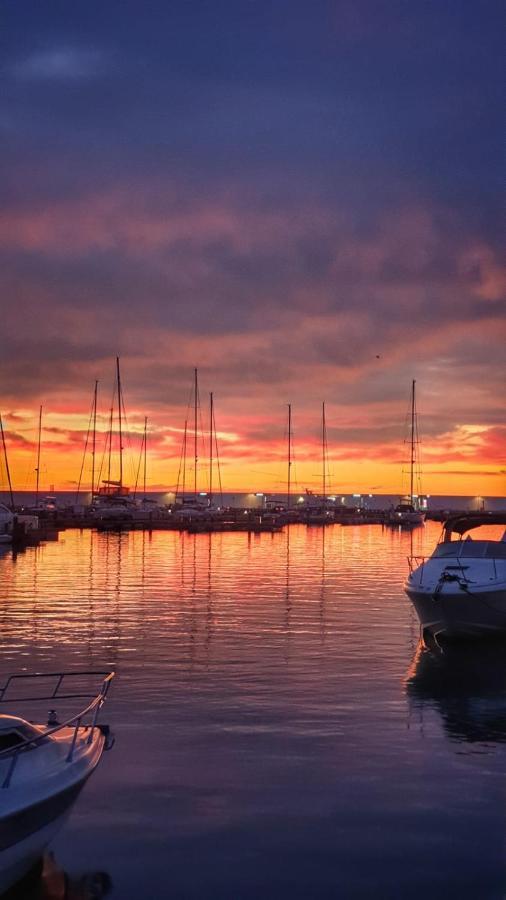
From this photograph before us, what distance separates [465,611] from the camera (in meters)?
25.2

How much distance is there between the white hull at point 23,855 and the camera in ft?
30.5

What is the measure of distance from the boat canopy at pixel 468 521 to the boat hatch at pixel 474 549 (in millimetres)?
2370

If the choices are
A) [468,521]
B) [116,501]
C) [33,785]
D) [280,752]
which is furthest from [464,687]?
[116,501]

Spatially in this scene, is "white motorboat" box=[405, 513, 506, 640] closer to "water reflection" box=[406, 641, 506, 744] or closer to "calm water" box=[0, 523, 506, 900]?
"water reflection" box=[406, 641, 506, 744]

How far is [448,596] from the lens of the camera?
82.4ft

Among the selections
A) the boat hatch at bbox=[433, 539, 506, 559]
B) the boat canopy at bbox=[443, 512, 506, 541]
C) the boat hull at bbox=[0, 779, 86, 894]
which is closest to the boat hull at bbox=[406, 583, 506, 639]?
the boat hatch at bbox=[433, 539, 506, 559]

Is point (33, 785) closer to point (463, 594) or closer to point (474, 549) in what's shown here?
point (463, 594)

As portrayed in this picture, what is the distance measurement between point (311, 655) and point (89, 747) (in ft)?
43.3

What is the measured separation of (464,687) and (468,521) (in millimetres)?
12296

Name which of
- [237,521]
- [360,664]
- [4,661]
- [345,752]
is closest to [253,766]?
[345,752]

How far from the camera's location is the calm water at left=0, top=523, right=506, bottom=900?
35.7 ft

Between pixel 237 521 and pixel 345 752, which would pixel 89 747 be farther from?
pixel 237 521

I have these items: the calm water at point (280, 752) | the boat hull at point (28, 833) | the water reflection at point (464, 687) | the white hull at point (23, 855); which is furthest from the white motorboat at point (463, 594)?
the white hull at point (23, 855)

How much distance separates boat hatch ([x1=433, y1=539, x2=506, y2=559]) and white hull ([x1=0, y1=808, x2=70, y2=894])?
19.1 m
